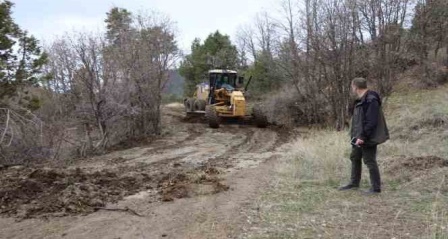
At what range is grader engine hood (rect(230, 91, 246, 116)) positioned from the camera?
20.4 m

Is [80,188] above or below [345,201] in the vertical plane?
above

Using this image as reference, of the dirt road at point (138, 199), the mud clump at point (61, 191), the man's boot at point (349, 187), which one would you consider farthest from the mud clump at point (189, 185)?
the man's boot at point (349, 187)

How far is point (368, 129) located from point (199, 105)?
17106 millimetres

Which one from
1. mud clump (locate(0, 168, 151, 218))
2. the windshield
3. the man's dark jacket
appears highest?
the windshield

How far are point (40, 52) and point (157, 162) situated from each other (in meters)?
6.09

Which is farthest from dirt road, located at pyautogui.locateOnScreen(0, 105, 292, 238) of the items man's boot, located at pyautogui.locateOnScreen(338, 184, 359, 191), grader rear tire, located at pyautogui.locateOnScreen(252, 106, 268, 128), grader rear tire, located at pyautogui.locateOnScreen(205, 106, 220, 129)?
grader rear tire, located at pyautogui.locateOnScreen(252, 106, 268, 128)

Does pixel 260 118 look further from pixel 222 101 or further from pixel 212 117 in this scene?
pixel 222 101

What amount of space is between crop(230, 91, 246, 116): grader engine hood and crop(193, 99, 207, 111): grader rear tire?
8.70ft

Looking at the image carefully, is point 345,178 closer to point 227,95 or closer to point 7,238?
point 7,238

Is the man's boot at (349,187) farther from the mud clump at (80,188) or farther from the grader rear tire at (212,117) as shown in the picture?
the grader rear tire at (212,117)

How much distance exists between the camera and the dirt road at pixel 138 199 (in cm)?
556

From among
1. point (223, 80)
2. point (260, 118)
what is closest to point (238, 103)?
point (260, 118)

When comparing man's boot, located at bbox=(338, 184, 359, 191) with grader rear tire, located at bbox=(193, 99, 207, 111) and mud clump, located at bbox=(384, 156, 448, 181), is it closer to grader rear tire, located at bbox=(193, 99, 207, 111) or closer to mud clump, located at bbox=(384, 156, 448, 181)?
mud clump, located at bbox=(384, 156, 448, 181)

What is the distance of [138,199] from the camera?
7.08m
